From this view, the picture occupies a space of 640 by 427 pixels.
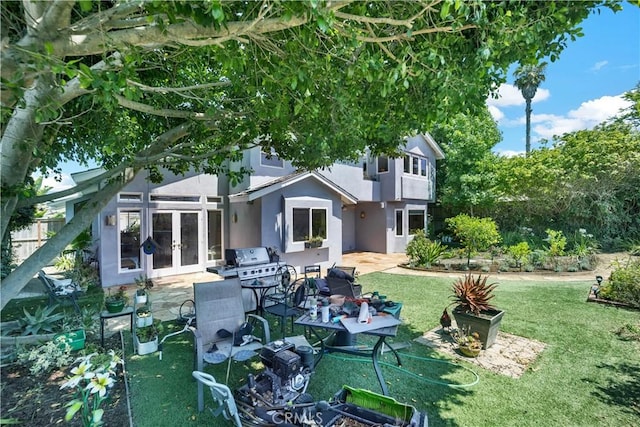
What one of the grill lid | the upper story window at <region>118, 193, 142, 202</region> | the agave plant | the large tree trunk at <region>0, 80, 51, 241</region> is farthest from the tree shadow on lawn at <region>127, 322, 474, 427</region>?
the upper story window at <region>118, 193, 142, 202</region>

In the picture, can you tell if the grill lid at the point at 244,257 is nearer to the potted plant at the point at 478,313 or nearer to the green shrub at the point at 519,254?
the potted plant at the point at 478,313

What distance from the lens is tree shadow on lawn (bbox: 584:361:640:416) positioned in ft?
13.2

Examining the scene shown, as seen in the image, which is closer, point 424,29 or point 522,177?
point 424,29

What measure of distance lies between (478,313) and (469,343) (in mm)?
711

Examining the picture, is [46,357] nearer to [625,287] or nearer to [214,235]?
[214,235]

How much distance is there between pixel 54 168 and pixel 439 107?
30.8ft

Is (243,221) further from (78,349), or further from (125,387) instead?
(125,387)

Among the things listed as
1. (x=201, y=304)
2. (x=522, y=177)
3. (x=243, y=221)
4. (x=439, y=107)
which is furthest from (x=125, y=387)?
(x=522, y=177)

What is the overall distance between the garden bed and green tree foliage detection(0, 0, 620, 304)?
1482mm

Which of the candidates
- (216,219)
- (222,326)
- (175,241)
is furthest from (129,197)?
(222,326)

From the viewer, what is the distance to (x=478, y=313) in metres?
5.85

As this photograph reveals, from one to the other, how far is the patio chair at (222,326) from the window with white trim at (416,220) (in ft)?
52.2

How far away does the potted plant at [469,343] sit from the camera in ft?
17.5

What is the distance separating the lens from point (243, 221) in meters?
12.9
